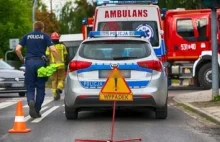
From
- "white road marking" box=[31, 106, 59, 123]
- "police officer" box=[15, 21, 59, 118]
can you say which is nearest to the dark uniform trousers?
"police officer" box=[15, 21, 59, 118]

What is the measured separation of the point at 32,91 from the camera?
40.7 ft

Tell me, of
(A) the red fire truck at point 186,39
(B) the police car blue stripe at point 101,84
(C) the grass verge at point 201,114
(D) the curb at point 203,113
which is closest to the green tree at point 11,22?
(A) the red fire truck at point 186,39

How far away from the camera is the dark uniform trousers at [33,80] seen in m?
12.4

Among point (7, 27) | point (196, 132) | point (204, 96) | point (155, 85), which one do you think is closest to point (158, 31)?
point (204, 96)

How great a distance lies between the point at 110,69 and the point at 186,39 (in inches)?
484

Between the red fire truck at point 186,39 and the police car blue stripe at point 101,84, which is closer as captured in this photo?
the police car blue stripe at point 101,84

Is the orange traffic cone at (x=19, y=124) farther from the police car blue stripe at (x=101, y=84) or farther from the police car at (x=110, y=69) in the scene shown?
the police car blue stripe at (x=101, y=84)

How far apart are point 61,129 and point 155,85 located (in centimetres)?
204

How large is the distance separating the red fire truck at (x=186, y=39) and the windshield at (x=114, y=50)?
1121 cm

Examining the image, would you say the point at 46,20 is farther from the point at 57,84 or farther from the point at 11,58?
the point at 57,84

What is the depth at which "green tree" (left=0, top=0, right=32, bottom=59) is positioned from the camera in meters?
55.5

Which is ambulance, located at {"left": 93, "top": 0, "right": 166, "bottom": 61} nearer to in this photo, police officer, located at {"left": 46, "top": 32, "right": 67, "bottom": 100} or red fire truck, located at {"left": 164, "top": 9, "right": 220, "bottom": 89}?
police officer, located at {"left": 46, "top": 32, "right": 67, "bottom": 100}

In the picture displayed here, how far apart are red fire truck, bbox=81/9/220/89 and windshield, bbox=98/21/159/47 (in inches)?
206

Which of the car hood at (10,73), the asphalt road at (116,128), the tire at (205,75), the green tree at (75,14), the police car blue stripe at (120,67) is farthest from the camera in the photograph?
the green tree at (75,14)
